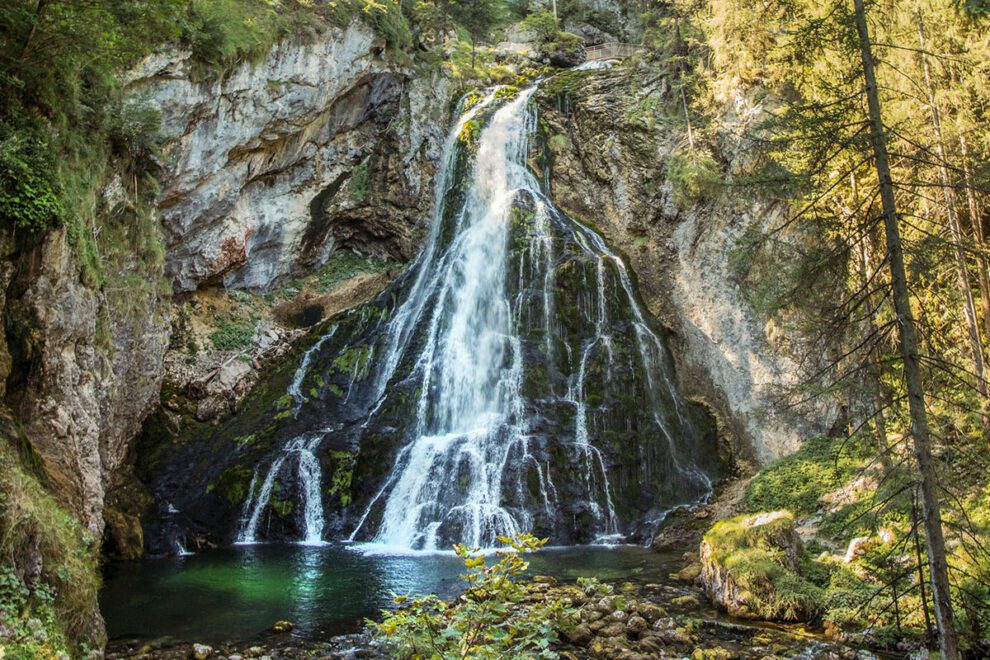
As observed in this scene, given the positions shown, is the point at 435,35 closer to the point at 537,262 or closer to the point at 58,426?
the point at 537,262

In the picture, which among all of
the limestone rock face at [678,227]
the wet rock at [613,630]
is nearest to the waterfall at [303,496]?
the wet rock at [613,630]

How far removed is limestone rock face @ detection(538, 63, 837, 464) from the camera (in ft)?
53.5

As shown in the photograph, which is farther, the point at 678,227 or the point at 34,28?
the point at 678,227

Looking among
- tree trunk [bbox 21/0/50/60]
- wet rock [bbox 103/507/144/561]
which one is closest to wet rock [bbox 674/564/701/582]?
wet rock [bbox 103/507/144/561]

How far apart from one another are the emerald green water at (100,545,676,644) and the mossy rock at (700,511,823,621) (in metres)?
1.57

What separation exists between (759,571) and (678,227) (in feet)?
45.1

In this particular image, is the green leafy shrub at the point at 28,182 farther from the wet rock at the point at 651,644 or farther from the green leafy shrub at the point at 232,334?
the green leafy shrub at the point at 232,334

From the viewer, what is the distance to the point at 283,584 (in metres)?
10.6

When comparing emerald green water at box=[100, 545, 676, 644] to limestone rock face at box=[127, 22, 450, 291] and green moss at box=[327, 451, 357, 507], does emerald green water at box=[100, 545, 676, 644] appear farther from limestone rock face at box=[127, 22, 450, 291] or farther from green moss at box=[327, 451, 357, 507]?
limestone rock face at box=[127, 22, 450, 291]

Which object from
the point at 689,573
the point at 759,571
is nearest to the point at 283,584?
the point at 689,573

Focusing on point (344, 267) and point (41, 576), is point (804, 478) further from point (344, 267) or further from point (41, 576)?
point (344, 267)

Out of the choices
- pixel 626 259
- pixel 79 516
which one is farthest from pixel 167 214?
pixel 626 259

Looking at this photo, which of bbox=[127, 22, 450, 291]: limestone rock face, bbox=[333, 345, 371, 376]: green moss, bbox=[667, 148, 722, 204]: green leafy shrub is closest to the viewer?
bbox=[127, 22, 450, 291]: limestone rock face

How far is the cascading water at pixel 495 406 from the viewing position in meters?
14.5
